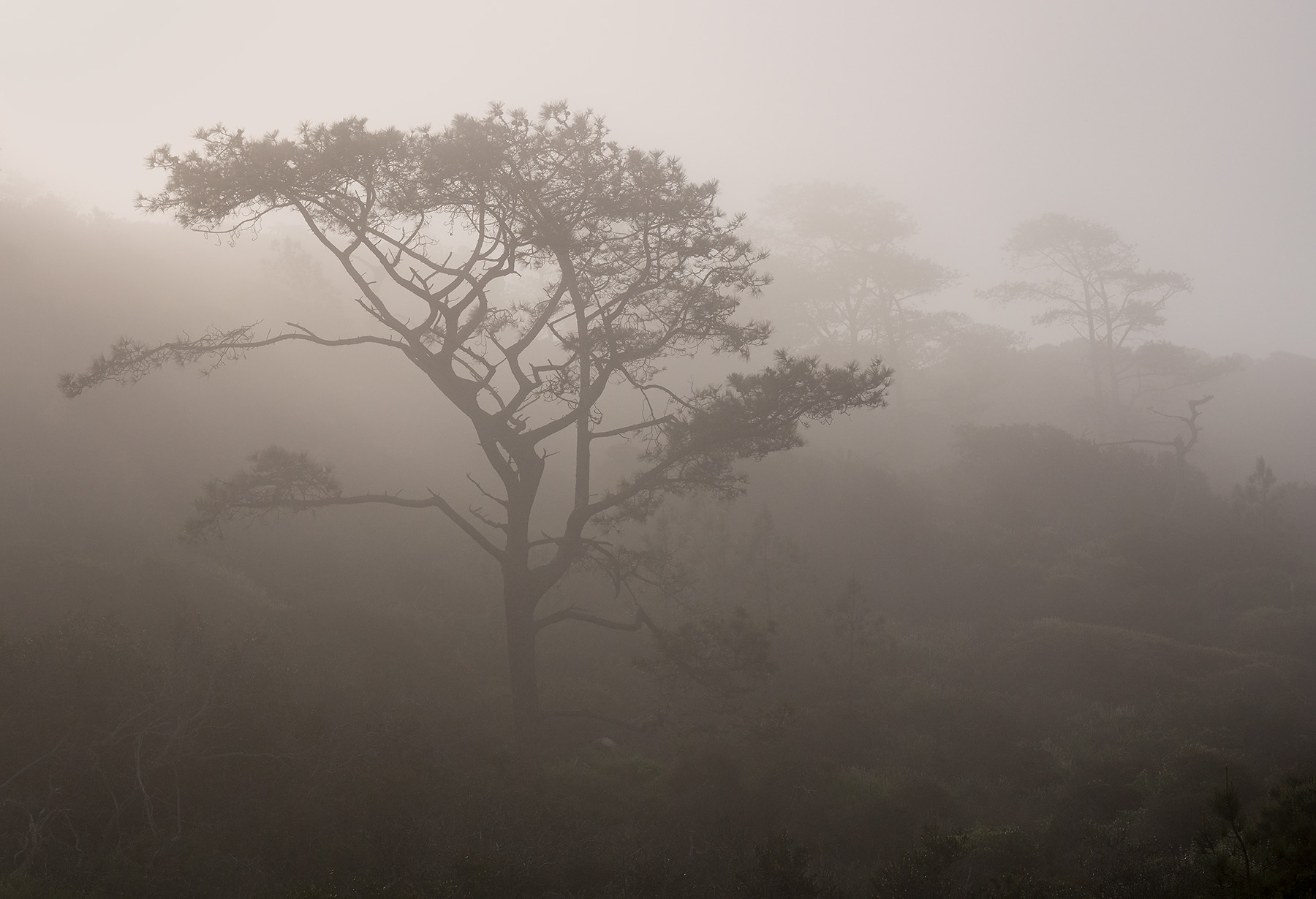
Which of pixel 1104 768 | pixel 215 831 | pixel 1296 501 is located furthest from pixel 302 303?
pixel 1296 501

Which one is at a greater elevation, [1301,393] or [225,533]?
[1301,393]

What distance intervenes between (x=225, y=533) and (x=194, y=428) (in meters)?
4.26

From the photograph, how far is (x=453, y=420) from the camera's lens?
26.0 m

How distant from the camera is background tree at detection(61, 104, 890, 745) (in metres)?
9.02

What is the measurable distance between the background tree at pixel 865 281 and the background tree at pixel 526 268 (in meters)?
25.1

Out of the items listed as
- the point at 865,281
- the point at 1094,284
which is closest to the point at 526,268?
the point at 865,281

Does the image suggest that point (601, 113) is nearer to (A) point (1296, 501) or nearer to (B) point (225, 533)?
(B) point (225, 533)

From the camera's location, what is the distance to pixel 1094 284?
1412 inches

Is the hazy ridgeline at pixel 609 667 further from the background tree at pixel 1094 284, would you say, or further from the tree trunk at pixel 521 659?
the background tree at pixel 1094 284

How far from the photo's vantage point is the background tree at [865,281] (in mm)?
34312

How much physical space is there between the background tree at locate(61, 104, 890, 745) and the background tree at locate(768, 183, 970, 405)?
82.3ft

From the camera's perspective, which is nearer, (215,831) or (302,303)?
(215,831)

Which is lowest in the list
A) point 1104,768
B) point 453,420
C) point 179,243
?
point 1104,768

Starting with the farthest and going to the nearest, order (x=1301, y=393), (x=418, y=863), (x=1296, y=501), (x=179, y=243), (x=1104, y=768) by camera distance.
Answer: (x=1301, y=393) < (x=179, y=243) < (x=1296, y=501) < (x=1104, y=768) < (x=418, y=863)
